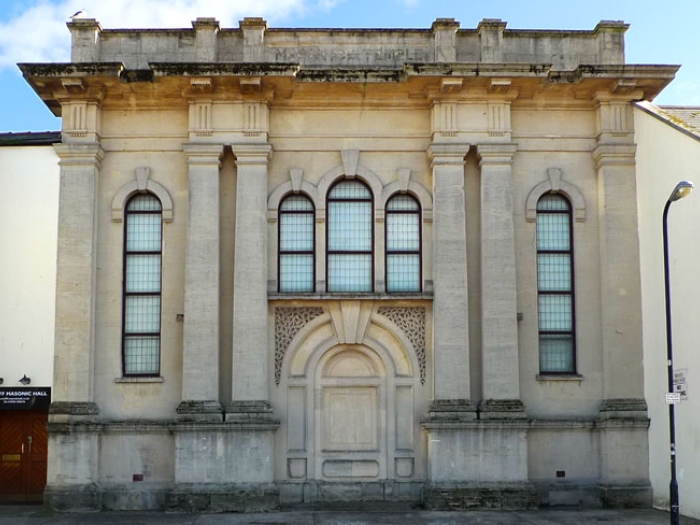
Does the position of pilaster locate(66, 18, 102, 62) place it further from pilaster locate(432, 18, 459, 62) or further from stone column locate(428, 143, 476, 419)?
stone column locate(428, 143, 476, 419)

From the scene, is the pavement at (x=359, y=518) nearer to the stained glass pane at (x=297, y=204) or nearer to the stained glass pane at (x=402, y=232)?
the stained glass pane at (x=402, y=232)

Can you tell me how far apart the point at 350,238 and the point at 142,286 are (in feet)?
17.3

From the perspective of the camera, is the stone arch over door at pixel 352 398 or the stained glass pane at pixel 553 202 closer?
the stone arch over door at pixel 352 398

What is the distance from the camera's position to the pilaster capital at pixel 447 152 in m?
23.3

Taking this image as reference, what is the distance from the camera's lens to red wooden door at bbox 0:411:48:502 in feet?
77.0

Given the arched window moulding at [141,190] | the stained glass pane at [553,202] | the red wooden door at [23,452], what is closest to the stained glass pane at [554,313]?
the stained glass pane at [553,202]

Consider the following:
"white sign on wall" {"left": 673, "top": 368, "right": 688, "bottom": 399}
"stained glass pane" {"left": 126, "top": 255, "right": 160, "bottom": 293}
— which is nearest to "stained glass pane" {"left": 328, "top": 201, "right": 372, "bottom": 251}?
"stained glass pane" {"left": 126, "top": 255, "right": 160, "bottom": 293}

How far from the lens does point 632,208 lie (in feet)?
77.2

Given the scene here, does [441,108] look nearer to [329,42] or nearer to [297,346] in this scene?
[329,42]

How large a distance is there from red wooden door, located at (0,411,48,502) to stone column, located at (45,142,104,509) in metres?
1.56

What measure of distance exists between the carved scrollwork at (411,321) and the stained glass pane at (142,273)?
18.4 ft

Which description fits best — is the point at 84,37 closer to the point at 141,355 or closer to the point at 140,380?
the point at 141,355

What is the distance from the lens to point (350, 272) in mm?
23562

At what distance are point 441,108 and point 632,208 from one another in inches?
211
